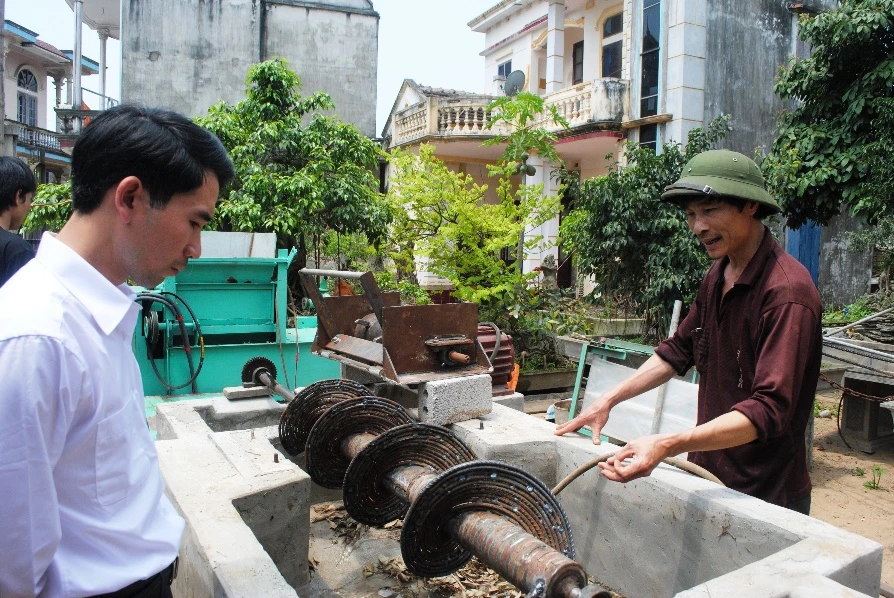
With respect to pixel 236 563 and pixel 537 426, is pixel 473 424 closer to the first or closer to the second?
pixel 537 426

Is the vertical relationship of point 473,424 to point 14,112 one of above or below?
below

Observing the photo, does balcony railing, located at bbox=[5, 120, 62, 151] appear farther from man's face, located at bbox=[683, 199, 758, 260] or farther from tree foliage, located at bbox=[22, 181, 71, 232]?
man's face, located at bbox=[683, 199, 758, 260]

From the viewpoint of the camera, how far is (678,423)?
17.0 ft

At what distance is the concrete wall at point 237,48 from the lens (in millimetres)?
18219

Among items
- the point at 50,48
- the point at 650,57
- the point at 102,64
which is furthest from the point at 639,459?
the point at 50,48

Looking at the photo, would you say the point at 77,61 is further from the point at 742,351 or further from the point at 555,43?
the point at 742,351

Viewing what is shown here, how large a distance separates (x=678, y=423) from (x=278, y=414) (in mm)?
2943

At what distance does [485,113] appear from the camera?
630 inches

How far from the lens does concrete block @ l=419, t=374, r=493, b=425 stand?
384 centimetres

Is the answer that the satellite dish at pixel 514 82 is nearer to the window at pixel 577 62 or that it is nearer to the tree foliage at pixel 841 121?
the window at pixel 577 62

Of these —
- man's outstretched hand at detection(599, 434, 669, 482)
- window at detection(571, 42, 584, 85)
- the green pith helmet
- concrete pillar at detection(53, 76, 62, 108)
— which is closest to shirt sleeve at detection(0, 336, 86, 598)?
man's outstretched hand at detection(599, 434, 669, 482)

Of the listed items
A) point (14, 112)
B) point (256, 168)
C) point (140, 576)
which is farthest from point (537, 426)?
point (14, 112)

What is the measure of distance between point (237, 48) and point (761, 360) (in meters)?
19.5

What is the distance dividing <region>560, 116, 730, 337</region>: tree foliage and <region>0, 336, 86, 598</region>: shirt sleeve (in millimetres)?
7852
